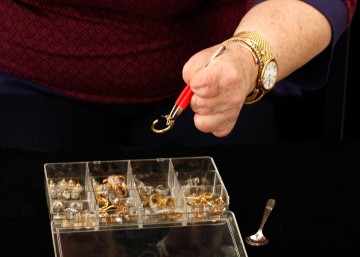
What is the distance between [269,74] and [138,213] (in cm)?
38

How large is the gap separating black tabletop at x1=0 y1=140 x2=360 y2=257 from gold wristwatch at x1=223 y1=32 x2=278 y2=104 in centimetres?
14

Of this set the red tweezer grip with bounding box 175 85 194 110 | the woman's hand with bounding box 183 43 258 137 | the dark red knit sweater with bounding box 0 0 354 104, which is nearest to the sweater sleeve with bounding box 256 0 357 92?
the dark red knit sweater with bounding box 0 0 354 104

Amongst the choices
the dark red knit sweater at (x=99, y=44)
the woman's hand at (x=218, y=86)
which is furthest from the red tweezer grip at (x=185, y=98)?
the dark red knit sweater at (x=99, y=44)

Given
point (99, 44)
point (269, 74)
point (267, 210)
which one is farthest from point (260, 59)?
point (99, 44)

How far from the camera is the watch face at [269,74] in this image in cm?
134

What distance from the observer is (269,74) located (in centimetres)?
136

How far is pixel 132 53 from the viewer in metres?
1.61

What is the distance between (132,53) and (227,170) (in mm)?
370

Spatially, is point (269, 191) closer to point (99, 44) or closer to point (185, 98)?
point (185, 98)

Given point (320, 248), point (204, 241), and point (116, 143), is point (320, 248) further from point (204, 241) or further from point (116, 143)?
point (116, 143)

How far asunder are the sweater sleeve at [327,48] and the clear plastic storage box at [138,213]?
0.44 m

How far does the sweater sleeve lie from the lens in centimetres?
151

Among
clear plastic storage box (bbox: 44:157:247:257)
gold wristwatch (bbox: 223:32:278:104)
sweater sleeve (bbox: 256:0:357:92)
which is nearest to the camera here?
clear plastic storage box (bbox: 44:157:247:257)

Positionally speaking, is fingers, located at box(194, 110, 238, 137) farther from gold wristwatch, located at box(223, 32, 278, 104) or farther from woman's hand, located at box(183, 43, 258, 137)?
gold wristwatch, located at box(223, 32, 278, 104)
